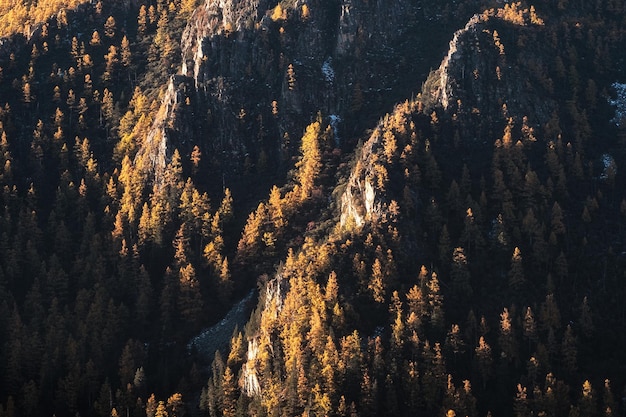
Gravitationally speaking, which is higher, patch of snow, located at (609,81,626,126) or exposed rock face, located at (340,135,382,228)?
patch of snow, located at (609,81,626,126)

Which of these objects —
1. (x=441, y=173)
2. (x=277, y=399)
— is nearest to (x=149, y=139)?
(x=441, y=173)

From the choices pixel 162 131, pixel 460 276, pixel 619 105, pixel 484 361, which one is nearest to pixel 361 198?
pixel 460 276

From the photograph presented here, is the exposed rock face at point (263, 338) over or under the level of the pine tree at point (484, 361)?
over

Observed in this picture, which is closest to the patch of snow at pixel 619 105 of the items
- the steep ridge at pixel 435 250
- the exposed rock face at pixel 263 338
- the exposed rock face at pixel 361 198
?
the steep ridge at pixel 435 250

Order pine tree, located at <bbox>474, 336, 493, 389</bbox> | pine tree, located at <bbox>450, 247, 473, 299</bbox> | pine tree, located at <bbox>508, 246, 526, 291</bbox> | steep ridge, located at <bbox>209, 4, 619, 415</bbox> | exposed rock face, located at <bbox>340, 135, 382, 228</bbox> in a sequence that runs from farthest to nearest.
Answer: exposed rock face, located at <bbox>340, 135, 382, 228</bbox>
pine tree, located at <bbox>508, 246, 526, 291</bbox>
pine tree, located at <bbox>450, 247, 473, 299</bbox>
pine tree, located at <bbox>474, 336, 493, 389</bbox>
steep ridge, located at <bbox>209, 4, 619, 415</bbox>

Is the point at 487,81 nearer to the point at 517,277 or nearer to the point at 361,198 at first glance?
the point at 361,198

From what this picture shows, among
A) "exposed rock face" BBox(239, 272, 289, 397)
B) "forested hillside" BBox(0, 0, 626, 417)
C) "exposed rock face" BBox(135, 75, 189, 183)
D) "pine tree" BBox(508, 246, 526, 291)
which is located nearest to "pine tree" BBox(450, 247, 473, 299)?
"forested hillside" BBox(0, 0, 626, 417)

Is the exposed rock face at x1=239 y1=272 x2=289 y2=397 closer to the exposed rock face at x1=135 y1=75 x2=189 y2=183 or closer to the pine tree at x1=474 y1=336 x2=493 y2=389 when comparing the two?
the pine tree at x1=474 y1=336 x2=493 y2=389

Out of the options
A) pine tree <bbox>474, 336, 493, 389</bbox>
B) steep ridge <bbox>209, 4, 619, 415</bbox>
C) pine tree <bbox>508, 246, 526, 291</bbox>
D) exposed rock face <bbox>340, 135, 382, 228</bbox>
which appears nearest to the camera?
steep ridge <bbox>209, 4, 619, 415</bbox>

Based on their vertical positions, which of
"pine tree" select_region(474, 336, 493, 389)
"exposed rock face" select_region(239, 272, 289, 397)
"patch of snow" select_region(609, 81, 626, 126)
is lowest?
"pine tree" select_region(474, 336, 493, 389)

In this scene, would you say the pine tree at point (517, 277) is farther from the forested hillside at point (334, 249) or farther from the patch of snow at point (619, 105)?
the patch of snow at point (619, 105)
